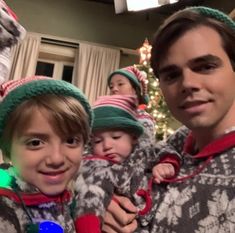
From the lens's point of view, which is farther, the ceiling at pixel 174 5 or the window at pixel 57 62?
the window at pixel 57 62

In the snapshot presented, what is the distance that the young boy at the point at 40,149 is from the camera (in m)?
1.02

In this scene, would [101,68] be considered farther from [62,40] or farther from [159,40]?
[159,40]

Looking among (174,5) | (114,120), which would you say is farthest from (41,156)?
→ (174,5)

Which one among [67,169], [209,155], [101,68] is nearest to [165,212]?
[209,155]

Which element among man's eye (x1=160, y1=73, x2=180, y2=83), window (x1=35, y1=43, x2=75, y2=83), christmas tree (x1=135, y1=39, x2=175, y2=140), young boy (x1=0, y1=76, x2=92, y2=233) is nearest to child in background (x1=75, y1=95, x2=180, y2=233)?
A: young boy (x1=0, y1=76, x2=92, y2=233)

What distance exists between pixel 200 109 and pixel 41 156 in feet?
1.56

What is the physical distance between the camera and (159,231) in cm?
101

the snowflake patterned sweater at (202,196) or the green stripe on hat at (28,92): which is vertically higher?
the green stripe on hat at (28,92)

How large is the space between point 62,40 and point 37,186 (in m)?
4.76

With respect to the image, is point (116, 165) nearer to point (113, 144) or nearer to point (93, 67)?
point (113, 144)

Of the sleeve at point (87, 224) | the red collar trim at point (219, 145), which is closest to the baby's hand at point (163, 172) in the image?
the red collar trim at point (219, 145)

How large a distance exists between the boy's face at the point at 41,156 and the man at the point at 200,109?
298 mm

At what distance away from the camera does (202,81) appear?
1000 mm

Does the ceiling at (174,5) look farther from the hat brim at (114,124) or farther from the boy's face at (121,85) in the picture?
the hat brim at (114,124)
